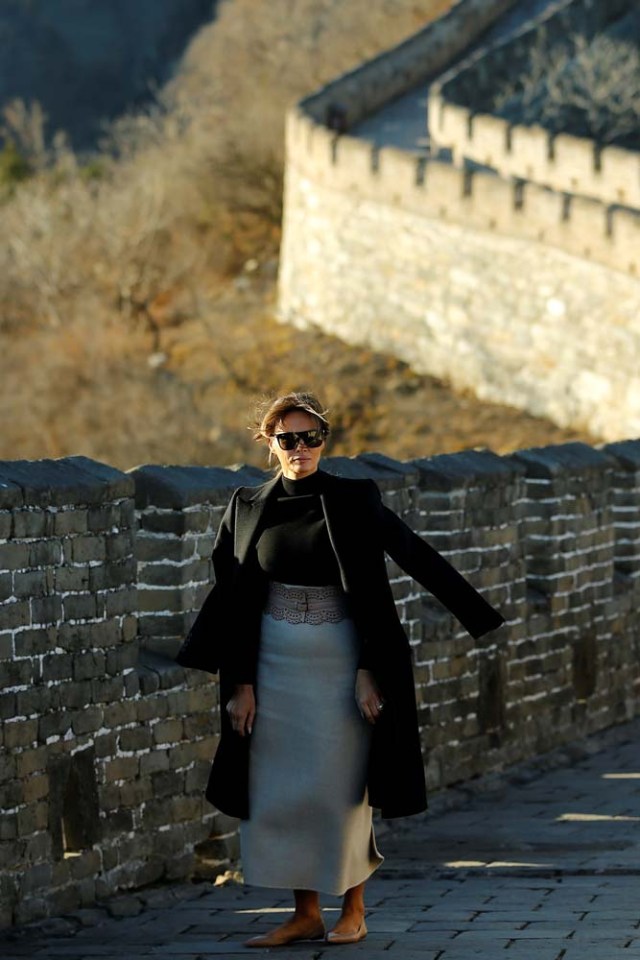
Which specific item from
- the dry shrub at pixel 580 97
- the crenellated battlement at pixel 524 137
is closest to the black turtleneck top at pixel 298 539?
the crenellated battlement at pixel 524 137

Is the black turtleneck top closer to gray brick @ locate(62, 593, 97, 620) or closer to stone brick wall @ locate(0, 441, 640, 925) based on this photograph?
stone brick wall @ locate(0, 441, 640, 925)

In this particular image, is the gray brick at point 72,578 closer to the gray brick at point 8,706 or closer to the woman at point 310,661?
the gray brick at point 8,706

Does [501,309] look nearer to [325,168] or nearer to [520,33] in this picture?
[325,168]

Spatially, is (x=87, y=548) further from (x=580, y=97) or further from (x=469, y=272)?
(x=580, y=97)

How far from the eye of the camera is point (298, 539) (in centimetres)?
579

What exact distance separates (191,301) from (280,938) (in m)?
40.5

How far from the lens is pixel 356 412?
37062 millimetres

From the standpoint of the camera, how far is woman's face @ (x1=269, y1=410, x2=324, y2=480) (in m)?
5.75

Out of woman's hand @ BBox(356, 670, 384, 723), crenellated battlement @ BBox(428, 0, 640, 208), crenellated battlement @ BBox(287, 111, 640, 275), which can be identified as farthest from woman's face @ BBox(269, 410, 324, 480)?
crenellated battlement @ BBox(428, 0, 640, 208)

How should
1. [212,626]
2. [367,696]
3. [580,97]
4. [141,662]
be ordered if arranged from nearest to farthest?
1. [367,696]
2. [212,626]
3. [141,662]
4. [580,97]

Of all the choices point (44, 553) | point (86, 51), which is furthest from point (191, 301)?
point (44, 553)

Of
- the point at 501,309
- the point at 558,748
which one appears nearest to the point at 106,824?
the point at 558,748

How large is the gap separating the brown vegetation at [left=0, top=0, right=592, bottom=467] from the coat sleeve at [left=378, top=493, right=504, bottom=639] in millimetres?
26351

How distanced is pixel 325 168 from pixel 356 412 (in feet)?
14.8
